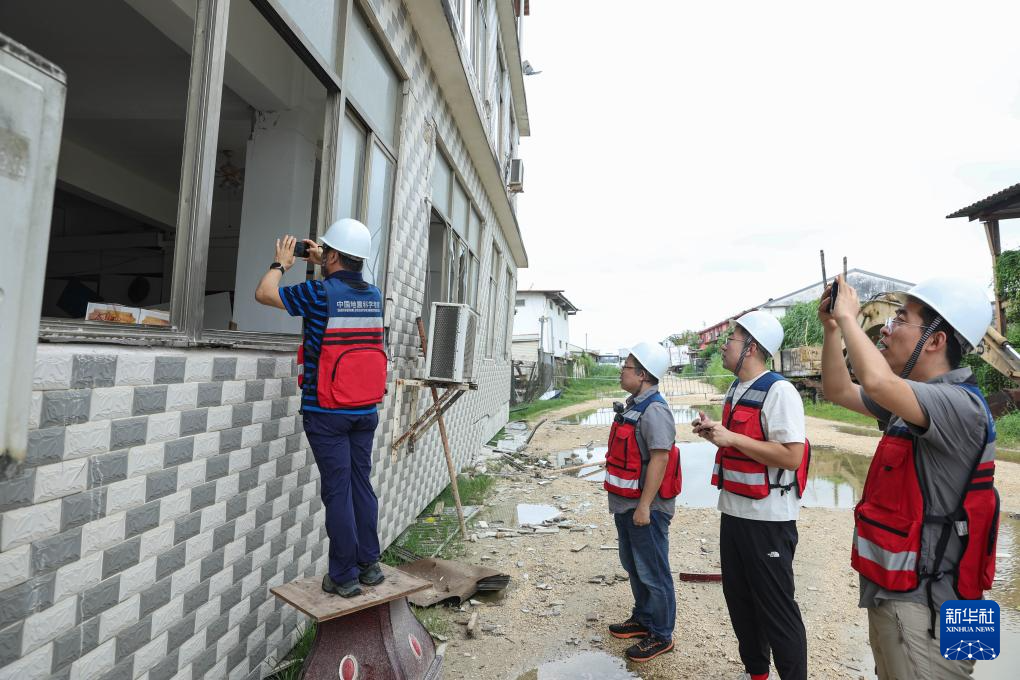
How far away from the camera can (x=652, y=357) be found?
4.01 metres

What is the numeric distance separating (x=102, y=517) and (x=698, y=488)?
8157 mm

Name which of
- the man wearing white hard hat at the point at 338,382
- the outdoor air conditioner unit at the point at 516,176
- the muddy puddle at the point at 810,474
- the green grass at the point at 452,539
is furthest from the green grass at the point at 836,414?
the man wearing white hard hat at the point at 338,382

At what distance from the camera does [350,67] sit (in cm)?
425

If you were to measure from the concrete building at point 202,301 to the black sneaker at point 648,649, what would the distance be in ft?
7.06

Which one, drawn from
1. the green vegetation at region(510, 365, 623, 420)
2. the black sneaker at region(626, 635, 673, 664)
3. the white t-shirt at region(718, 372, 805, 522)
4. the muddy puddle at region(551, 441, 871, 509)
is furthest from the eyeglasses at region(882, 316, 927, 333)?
the green vegetation at region(510, 365, 623, 420)

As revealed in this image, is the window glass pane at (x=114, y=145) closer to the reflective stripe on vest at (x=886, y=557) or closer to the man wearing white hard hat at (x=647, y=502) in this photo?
the reflective stripe on vest at (x=886, y=557)

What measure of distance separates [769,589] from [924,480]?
1.15 metres

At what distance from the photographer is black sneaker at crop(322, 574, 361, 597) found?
281 centimetres

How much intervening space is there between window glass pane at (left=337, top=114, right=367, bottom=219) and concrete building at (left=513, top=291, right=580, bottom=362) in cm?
3100

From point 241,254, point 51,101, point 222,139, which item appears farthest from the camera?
point 222,139

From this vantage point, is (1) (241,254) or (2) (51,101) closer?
(2) (51,101)

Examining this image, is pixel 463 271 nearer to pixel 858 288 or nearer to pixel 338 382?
pixel 338 382

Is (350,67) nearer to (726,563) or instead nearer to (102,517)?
(102,517)

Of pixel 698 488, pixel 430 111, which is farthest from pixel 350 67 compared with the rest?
pixel 698 488
